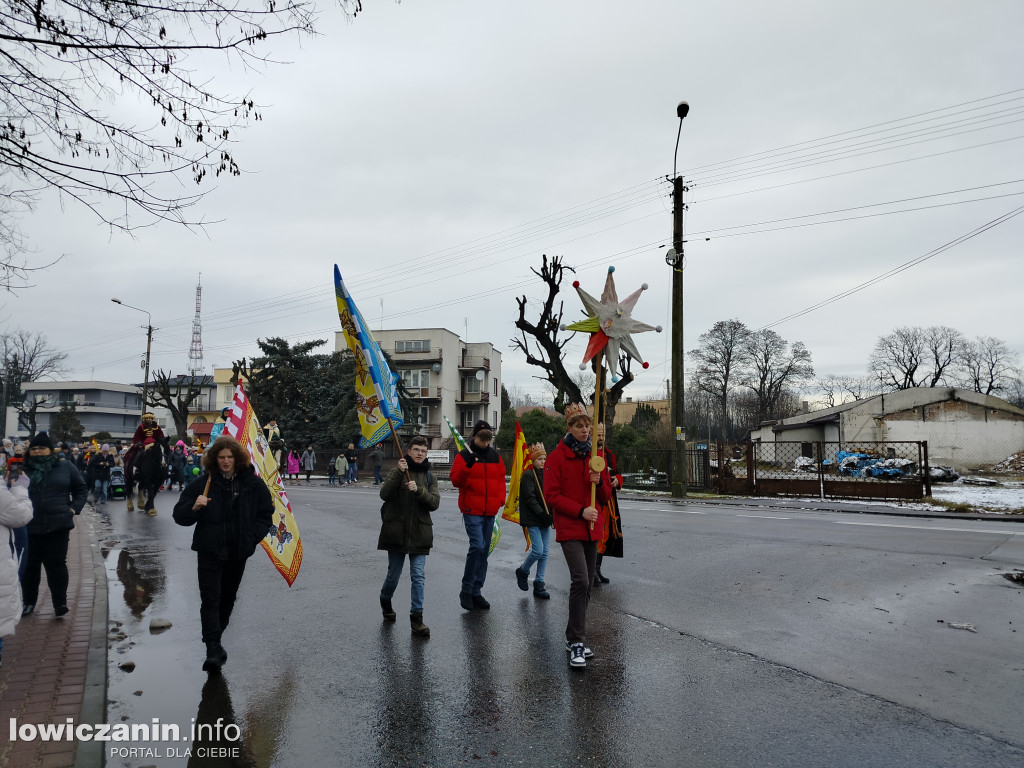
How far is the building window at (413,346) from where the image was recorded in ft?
196

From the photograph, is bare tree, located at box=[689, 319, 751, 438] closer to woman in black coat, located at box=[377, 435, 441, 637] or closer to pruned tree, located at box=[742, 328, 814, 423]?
pruned tree, located at box=[742, 328, 814, 423]

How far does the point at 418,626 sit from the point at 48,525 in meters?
3.77

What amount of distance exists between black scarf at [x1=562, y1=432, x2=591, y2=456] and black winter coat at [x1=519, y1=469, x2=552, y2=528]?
6.28 feet

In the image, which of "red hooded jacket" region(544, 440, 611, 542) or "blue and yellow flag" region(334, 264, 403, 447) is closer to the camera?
"red hooded jacket" region(544, 440, 611, 542)

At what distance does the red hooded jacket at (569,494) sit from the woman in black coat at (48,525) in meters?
4.78

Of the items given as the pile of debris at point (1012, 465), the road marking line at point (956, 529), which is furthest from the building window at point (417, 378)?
the road marking line at point (956, 529)

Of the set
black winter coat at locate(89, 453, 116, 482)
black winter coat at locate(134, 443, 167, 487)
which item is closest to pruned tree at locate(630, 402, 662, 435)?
black winter coat at locate(89, 453, 116, 482)

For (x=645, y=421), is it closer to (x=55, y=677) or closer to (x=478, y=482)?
(x=478, y=482)

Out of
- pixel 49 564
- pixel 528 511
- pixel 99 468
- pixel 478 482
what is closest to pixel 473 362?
pixel 99 468

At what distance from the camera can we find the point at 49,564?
6.84m

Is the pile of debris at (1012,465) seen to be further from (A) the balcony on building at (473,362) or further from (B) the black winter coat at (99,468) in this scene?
(A) the balcony on building at (473,362)

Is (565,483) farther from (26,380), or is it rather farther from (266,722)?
(26,380)

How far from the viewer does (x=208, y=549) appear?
17.3 ft

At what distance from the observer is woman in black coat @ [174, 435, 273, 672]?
529 cm
